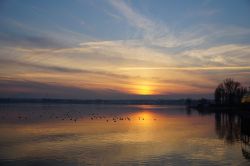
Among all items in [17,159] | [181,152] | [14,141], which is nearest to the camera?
[17,159]

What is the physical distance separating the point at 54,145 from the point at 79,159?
785 centimetres

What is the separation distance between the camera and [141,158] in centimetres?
2541

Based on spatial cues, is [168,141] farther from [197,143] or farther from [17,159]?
[17,159]

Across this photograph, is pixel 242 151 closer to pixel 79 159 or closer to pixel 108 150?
pixel 108 150

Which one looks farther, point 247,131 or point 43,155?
point 247,131

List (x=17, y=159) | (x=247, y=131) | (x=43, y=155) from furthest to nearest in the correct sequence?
(x=247, y=131) → (x=43, y=155) → (x=17, y=159)

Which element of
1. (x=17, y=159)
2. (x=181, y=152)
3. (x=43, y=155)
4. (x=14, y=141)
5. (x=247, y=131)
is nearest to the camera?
(x=17, y=159)

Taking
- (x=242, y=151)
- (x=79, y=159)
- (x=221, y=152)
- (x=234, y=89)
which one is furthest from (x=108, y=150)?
(x=234, y=89)

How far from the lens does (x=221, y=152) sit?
28.6m

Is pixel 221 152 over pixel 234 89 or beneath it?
beneath

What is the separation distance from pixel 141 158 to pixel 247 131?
59.3 feet

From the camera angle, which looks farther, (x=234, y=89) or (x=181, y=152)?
(x=234, y=89)

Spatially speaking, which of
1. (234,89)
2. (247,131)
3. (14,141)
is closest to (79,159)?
(14,141)

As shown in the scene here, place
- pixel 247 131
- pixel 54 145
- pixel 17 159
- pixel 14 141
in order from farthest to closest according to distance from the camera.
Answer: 1. pixel 247 131
2. pixel 14 141
3. pixel 54 145
4. pixel 17 159
